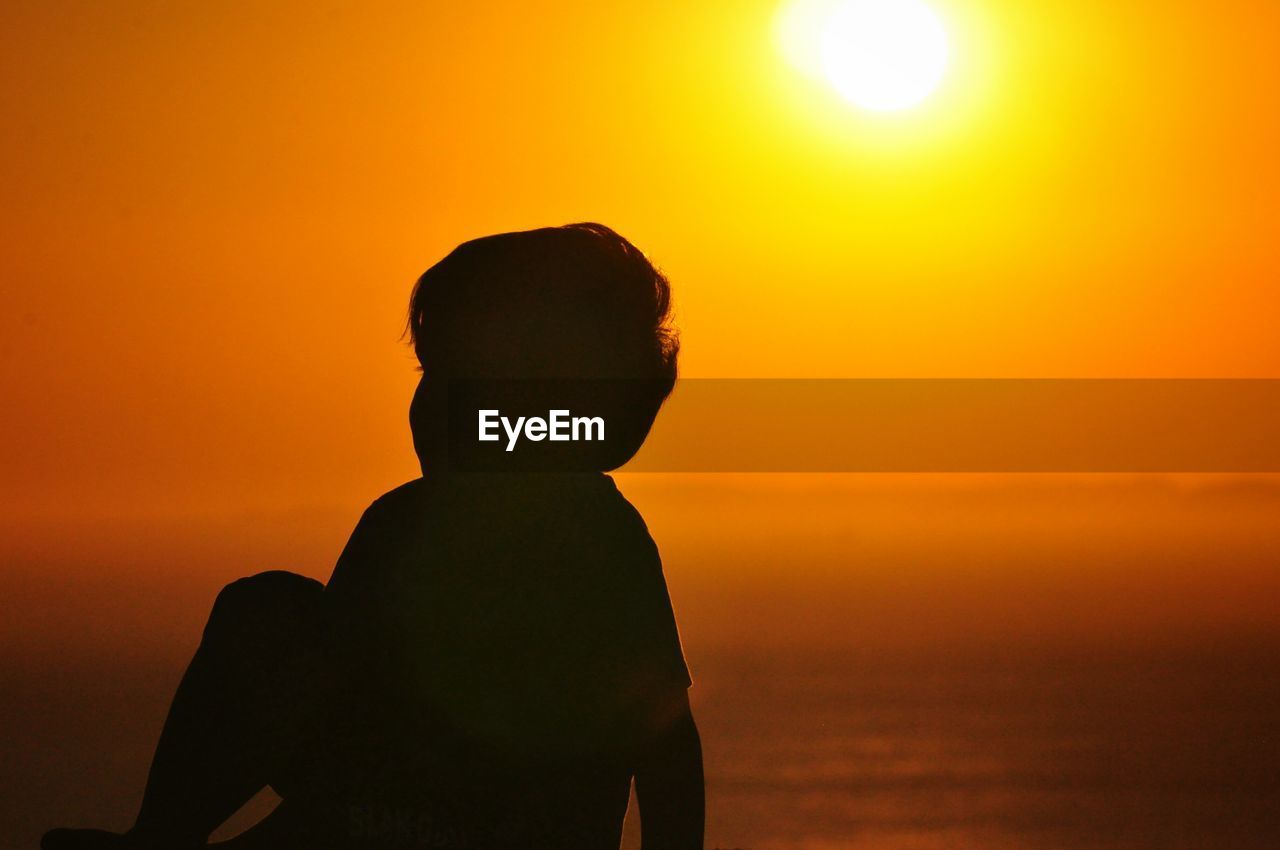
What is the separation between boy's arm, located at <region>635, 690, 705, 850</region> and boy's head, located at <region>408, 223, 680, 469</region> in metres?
0.33

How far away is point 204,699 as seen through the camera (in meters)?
1.60

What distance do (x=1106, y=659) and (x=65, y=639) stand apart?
325 feet

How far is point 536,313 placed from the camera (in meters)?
1.69

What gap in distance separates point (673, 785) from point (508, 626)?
27 cm

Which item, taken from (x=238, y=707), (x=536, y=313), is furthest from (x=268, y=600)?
(x=536, y=313)

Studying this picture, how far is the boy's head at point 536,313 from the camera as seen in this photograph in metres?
1.69

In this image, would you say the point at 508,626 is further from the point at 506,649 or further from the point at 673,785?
the point at 673,785

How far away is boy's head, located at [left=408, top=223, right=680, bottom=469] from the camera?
1.69m

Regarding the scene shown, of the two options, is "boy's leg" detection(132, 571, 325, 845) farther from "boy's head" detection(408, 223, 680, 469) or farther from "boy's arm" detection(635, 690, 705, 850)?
"boy's arm" detection(635, 690, 705, 850)

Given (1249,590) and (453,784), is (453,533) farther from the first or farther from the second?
(1249,590)

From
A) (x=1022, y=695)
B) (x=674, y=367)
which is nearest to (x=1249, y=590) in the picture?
(x=1022, y=695)

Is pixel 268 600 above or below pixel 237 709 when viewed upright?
above

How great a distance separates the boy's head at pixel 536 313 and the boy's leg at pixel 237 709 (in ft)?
0.91

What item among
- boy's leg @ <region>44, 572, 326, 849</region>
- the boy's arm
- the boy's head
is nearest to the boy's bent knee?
boy's leg @ <region>44, 572, 326, 849</region>
